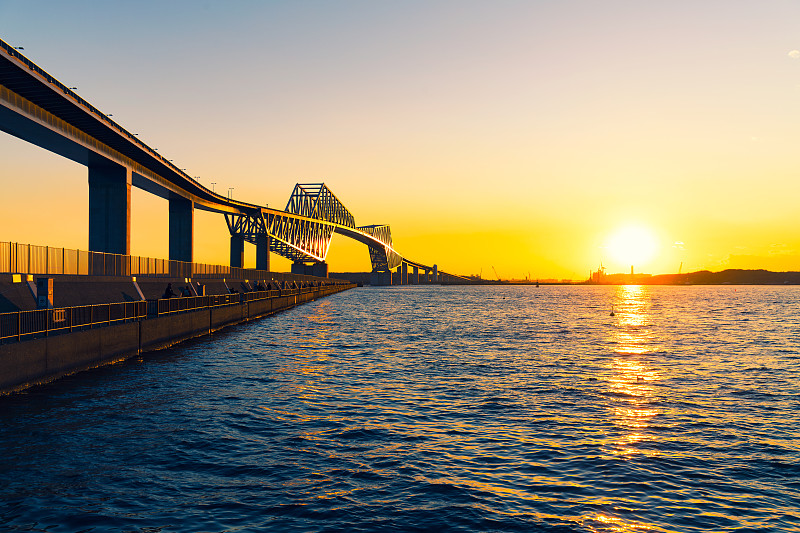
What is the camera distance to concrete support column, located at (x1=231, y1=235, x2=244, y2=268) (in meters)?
130

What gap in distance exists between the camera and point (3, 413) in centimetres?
1697

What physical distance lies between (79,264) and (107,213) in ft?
73.0

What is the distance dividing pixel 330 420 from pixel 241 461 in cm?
440

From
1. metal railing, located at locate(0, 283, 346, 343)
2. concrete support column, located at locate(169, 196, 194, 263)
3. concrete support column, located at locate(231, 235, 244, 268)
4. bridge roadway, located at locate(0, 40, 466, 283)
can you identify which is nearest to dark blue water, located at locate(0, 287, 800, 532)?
metal railing, located at locate(0, 283, 346, 343)

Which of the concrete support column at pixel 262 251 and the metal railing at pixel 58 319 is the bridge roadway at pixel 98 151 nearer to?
the metal railing at pixel 58 319

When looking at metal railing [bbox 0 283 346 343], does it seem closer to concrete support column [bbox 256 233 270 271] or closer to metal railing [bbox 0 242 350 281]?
metal railing [bbox 0 242 350 281]

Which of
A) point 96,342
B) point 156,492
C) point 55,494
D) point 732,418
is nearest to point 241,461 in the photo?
point 156,492

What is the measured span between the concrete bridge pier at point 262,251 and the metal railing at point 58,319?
112089mm

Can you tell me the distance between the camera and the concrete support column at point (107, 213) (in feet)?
186

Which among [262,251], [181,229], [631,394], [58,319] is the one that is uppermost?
[181,229]

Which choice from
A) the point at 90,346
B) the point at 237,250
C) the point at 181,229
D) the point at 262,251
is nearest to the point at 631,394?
the point at 90,346

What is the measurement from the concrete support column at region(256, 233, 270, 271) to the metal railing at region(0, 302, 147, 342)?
112m

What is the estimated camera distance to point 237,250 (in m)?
132

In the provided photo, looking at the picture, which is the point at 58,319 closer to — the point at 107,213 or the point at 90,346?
the point at 90,346
